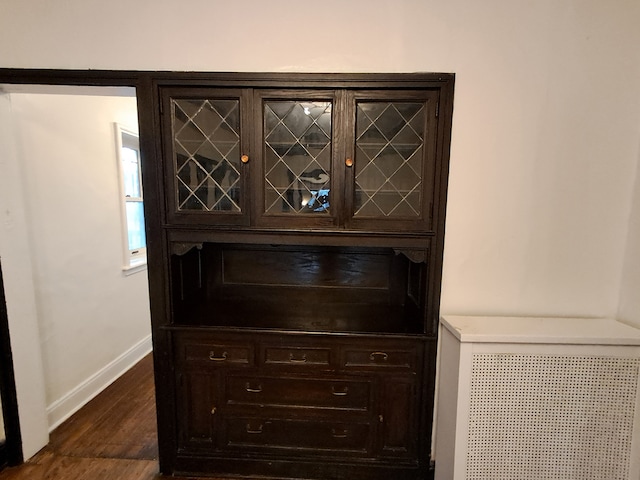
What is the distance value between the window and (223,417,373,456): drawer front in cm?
172

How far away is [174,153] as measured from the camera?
1457 millimetres

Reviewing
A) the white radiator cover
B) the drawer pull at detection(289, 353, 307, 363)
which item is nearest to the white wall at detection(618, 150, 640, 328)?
the white radiator cover

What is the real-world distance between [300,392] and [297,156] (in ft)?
4.11

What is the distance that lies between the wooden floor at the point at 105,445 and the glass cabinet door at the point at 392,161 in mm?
1841

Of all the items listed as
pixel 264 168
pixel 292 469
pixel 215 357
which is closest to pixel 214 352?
pixel 215 357

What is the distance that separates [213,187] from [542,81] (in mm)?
1707

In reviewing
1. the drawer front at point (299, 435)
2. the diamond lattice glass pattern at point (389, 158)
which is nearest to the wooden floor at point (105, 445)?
the drawer front at point (299, 435)

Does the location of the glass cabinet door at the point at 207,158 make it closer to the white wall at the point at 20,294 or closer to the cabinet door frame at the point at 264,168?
the cabinet door frame at the point at 264,168

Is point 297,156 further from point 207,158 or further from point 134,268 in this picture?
point 134,268

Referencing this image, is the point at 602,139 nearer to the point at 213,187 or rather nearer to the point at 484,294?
the point at 484,294

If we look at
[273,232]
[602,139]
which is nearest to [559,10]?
[602,139]

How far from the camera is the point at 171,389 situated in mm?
1553

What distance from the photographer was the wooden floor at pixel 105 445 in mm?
1599

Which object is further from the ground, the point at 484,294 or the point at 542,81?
the point at 542,81
